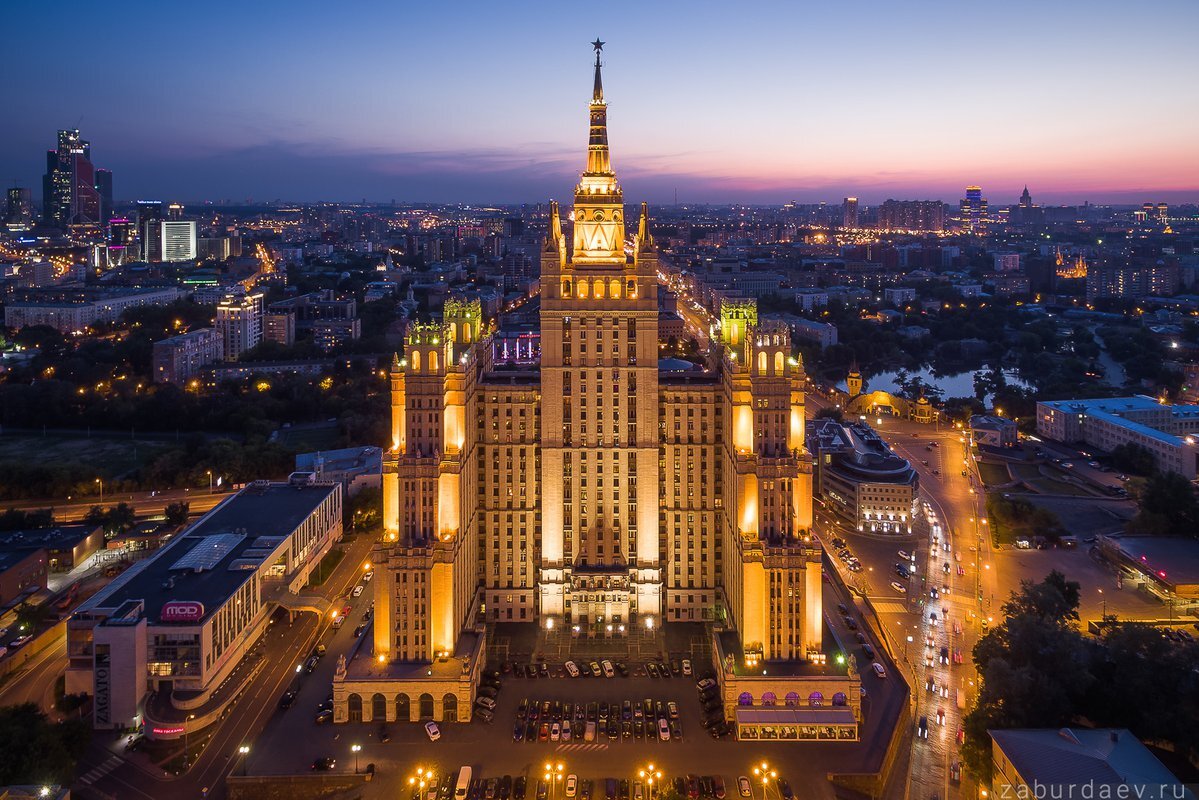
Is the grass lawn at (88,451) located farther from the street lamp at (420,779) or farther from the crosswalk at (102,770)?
the street lamp at (420,779)

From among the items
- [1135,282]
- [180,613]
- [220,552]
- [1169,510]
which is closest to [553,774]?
[180,613]

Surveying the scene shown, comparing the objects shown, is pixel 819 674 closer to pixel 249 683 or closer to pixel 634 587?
pixel 634 587

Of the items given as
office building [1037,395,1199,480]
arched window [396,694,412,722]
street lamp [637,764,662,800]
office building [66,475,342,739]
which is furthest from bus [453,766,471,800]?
office building [1037,395,1199,480]

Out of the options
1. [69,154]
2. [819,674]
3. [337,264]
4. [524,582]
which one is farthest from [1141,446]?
[69,154]

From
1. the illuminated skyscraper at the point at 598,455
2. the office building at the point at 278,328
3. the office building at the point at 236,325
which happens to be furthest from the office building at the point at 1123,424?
the office building at the point at 236,325

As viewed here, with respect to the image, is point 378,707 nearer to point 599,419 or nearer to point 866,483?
point 599,419

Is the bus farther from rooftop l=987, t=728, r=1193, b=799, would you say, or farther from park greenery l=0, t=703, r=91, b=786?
rooftop l=987, t=728, r=1193, b=799
